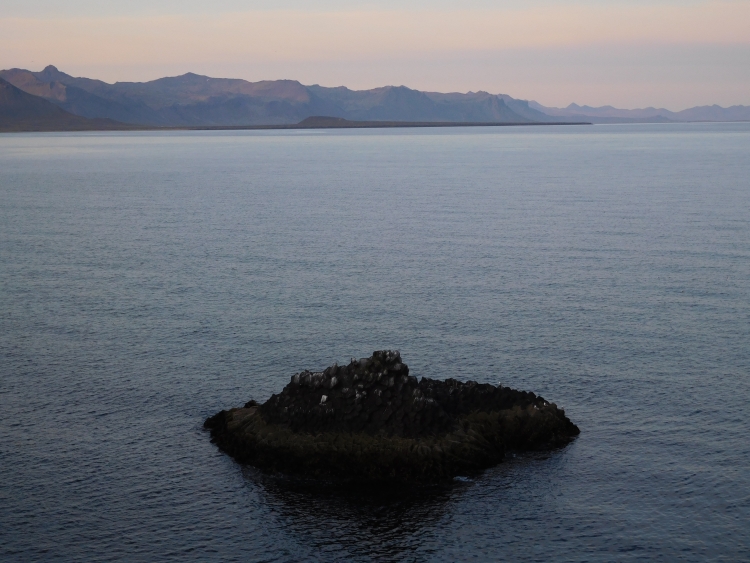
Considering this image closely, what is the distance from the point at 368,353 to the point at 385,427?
12869 millimetres

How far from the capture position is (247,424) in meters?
A: 38.4

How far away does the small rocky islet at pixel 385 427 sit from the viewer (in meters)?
35.5

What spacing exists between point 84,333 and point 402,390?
80.2 feet

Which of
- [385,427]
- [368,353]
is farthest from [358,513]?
[368,353]

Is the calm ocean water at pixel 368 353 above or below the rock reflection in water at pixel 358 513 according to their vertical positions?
above

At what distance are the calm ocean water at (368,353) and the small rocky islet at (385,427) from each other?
105 cm

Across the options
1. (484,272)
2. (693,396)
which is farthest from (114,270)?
(693,396)

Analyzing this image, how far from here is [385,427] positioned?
119 feet

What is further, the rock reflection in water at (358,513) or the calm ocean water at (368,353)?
the calm ocean water at (368,353)

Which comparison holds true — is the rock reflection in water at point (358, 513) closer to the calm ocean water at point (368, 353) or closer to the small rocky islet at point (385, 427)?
the calm ocean water at point (368, 353)

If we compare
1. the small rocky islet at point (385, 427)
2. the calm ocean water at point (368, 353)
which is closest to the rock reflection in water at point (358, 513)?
the calm ocean water at point (368, 353)

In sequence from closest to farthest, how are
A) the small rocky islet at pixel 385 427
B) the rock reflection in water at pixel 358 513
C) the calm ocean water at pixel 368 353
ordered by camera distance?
the rock reflection in water at pixel 358 513, the calm ocean water at pixel 368 353, the small rocky islet at pixel 385 427

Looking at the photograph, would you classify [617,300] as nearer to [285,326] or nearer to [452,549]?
[285,326]

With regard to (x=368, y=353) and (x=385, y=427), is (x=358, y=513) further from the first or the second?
(x=368, y=353)
